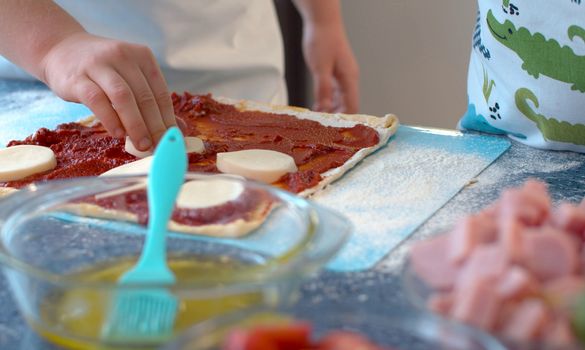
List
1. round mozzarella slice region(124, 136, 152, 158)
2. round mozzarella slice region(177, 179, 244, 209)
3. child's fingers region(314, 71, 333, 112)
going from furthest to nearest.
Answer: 1. child's fingers region(314, 71, 333, 112)
2. round mozzarella slice region(124, 136, 152, 158)
3. round mozzarella slice region(177, 179, 244, 209)

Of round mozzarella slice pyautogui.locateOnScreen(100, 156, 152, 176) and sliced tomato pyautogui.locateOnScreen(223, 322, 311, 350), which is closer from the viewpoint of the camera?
sliced tomato pyautogui.locateOnScreen(223, 322, 311, 350)

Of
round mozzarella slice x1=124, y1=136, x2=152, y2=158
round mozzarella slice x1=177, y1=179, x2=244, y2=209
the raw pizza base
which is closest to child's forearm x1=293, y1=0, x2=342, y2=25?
the raw pizza base

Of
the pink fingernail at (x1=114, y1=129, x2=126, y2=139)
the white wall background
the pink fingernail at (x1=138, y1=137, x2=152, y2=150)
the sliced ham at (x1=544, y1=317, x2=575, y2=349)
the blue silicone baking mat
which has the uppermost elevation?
the sliced ham at (x1=544, y1=317, x2=575, y2=349)

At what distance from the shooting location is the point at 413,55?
11.1 feet

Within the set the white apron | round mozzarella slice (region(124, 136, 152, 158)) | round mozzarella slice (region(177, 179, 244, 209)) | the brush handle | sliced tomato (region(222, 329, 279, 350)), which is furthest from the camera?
the white apron

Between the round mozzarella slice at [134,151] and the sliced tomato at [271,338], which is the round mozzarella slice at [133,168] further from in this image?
the sliced tomato at [271,338]

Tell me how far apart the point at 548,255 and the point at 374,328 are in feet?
0.55

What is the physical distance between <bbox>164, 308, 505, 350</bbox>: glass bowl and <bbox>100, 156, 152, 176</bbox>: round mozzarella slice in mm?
683

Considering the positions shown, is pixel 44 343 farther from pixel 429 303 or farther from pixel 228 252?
pixel 429 303

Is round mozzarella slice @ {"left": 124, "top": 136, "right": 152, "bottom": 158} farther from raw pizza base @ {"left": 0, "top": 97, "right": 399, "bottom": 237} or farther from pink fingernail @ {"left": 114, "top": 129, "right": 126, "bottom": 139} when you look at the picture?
raw pizza base @ {"left": 0, "top": 97, "right": 399, "bottom": 237}

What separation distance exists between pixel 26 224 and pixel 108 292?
0.95ft

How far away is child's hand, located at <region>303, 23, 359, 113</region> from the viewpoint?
7.66 feet

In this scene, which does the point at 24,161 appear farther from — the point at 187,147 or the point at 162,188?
the point at 162,188

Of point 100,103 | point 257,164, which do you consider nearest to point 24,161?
point 100,103
